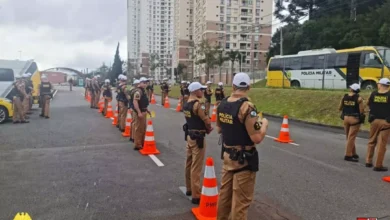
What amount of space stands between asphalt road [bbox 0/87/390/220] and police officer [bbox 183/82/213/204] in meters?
0.36

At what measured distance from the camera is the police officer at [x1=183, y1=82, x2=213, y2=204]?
4.95 meters

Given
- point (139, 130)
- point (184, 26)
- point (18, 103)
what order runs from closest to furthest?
point (139, 130), point (18, 103), point (184, 26)

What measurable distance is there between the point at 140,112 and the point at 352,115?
5.15 metres

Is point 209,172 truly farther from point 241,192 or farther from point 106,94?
point 106,94

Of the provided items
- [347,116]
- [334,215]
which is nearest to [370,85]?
[347,116]

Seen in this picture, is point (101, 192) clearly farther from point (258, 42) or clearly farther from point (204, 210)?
point (258, 42)

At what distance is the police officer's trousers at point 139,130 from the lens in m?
8.88

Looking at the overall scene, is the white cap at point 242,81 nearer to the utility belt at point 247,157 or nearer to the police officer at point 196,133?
the utility belt at point 247,157

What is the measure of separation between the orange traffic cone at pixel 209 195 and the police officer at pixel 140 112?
465 centimetres

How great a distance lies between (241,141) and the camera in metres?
3.59

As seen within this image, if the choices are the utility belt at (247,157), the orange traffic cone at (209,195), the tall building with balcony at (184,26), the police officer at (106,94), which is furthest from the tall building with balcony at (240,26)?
the utility belt at (247,157)

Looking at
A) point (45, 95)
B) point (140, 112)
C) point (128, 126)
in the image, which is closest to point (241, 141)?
point (140, 112)

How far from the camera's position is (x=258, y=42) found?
100188mm

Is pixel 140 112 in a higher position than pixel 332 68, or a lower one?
lower
